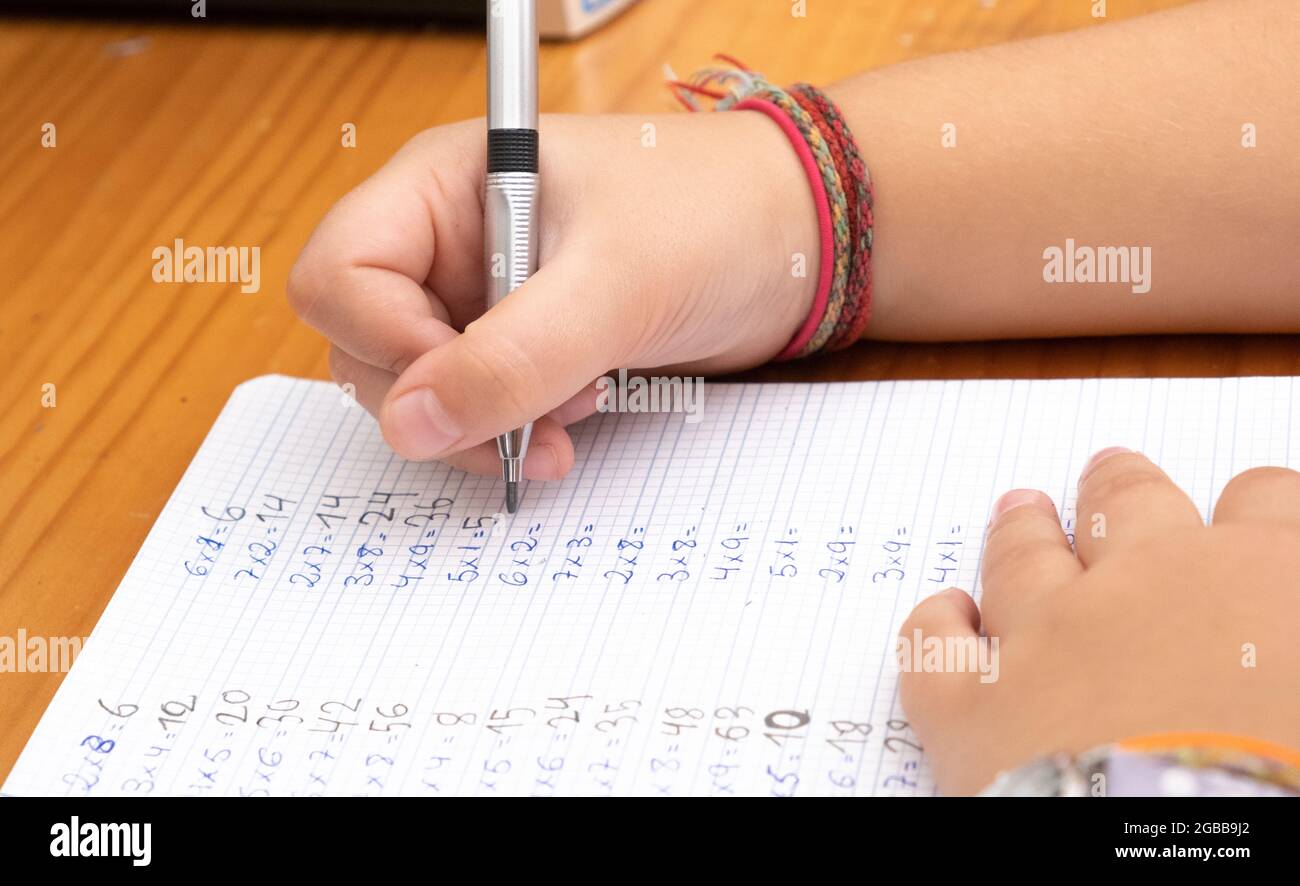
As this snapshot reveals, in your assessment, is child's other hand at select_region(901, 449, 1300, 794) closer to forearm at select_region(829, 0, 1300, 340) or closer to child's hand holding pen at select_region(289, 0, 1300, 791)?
child's hand holding pen at select_region(289, 0, 1300, 791)

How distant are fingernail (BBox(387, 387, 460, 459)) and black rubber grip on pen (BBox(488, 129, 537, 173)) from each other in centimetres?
11

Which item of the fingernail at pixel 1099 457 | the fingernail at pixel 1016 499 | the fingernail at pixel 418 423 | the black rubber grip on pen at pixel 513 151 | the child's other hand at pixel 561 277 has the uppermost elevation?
the black rubber grip on pen at pixel 513 151

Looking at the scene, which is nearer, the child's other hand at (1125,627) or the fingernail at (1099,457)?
the child's other hand at (1125,627)

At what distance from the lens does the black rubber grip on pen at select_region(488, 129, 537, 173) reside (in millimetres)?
590

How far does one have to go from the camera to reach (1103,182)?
0.66 m

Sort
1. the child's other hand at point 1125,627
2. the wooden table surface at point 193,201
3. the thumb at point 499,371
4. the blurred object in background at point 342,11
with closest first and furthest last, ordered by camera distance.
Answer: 1. the child's other hand at point 1125,627
2. the thumb at point 499,371
3. the wooden table surface at point 193,201
4. the blurred object in background at point 342,11

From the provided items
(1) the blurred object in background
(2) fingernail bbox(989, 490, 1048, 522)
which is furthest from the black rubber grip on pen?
(1) the blurred object in background

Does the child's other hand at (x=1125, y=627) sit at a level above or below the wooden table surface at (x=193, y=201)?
below

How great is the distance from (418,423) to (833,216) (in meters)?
0.23

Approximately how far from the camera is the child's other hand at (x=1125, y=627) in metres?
0.41

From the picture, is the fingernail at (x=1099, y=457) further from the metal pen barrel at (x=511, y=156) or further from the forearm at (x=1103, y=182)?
the metal pen barrel at (x=511, y=156)

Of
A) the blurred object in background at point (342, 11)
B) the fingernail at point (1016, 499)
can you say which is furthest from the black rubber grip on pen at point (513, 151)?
the blurred object in background at point (342, 11)
